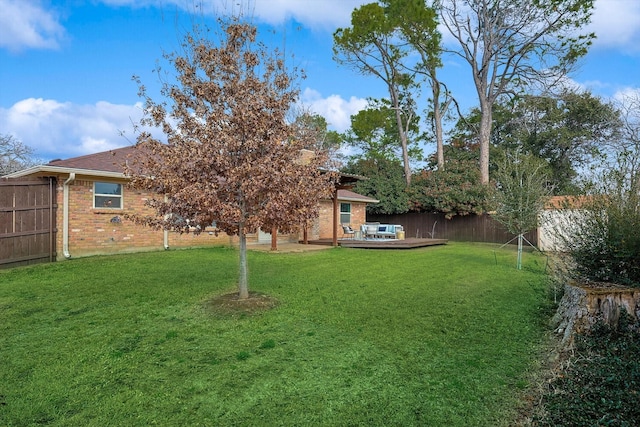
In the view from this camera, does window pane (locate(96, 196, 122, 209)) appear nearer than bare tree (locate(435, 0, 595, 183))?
Yes

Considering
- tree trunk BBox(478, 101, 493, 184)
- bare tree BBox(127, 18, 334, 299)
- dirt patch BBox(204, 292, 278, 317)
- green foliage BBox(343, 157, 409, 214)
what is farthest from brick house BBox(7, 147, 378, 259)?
tree trunk BBox(478, 101, 493, 184)

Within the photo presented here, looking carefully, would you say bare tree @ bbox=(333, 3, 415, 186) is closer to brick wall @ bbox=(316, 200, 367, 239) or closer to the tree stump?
brick wall @ bbox=(316, 200, 367, 239)

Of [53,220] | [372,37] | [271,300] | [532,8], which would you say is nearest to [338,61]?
[372,37]

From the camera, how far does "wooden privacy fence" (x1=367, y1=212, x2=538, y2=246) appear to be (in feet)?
67.1

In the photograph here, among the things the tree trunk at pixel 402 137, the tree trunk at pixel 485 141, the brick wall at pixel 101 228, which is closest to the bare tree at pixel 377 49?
the tree trunk at pixel 402 137

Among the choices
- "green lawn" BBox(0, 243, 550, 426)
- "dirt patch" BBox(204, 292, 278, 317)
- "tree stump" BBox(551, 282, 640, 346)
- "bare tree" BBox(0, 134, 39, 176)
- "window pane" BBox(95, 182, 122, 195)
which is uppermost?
"bare tree" BBox(0, 134, 39, 176)

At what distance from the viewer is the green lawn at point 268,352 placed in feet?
9.77

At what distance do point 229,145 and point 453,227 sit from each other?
19.3m

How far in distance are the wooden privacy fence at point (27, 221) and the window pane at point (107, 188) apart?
1.19m

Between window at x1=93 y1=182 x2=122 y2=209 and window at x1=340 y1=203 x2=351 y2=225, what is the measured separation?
11.0m

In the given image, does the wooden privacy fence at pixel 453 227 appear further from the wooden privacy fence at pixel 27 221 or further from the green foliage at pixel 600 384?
the wooden privacy fence at pixel 27 221

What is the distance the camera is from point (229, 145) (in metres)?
5.29

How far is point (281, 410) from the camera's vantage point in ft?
9.78

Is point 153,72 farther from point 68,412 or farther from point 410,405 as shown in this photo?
point 410,405
